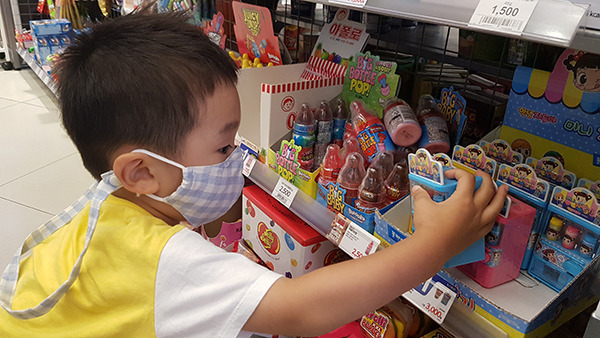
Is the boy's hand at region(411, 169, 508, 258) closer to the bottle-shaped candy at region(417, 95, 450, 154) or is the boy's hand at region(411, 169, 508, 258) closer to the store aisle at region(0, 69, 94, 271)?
the bottle-shaped candy at region(417, 95, 450, 154)

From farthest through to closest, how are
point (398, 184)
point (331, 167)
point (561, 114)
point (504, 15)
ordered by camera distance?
point (331, 167)
point (398, 184)
point (561, 114)
point (504, 15)

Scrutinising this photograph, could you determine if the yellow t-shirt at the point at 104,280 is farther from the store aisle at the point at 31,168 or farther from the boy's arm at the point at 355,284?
the store aisle at the point at 31,168

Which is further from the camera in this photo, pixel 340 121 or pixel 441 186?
pixel 340 121

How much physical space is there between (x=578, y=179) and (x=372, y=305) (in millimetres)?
556

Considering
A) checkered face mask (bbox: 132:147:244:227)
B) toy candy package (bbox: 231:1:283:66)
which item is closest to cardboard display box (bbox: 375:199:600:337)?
checkered face mask (bbox: 132:147:244:227)

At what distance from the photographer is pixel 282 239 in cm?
155

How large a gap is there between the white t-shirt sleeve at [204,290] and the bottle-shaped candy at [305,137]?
0.61 metres

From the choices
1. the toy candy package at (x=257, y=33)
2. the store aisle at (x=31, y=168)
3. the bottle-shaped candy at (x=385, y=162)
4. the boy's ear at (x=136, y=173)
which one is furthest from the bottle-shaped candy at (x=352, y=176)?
the store aisle at (x=31, y=168)

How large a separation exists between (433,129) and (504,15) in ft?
1.61

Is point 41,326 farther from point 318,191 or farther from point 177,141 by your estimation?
point 318,191

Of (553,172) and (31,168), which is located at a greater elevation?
(553,172)

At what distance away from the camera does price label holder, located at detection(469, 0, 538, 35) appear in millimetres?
674

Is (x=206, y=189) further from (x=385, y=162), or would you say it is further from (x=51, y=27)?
(x=51, y=27)

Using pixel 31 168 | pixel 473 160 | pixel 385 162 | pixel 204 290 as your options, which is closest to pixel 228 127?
pixel 204 290
